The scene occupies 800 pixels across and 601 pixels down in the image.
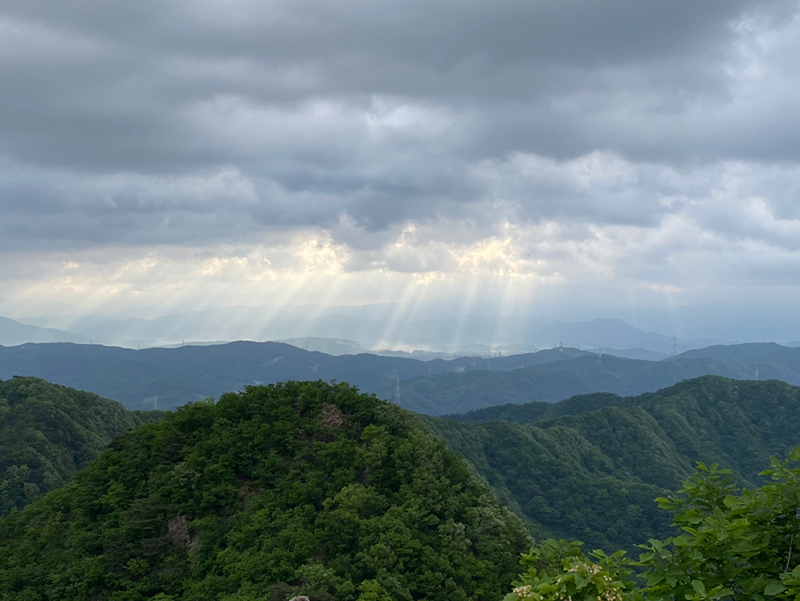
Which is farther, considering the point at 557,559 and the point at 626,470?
the point at 626,470

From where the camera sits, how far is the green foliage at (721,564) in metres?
8.52

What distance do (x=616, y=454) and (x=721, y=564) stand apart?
16979cm

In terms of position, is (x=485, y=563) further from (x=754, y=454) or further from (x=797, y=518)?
(x=754, y=454)

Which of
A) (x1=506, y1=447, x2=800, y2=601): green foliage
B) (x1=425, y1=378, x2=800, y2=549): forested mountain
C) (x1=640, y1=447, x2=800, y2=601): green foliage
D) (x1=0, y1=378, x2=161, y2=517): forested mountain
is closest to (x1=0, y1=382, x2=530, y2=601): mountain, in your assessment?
(x1=506, y1=447, x2=800, y2=601): green foliage

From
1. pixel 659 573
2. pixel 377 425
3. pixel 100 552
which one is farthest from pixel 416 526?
pixel 659 573

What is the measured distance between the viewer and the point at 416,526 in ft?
112

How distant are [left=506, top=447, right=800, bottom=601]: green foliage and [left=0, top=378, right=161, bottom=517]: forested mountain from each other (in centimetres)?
10245

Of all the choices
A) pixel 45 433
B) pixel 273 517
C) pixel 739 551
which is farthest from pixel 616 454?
pixel 739 551

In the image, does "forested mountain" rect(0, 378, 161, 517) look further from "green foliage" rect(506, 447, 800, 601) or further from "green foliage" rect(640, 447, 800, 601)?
"green foliage" rect(640, 447, 800, 601)

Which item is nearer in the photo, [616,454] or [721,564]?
[721,564]

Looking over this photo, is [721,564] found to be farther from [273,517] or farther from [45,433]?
[45,433]

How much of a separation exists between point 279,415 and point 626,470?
13863 centimetres

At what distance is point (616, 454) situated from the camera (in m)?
164

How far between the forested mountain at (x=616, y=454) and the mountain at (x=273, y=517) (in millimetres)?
84171
